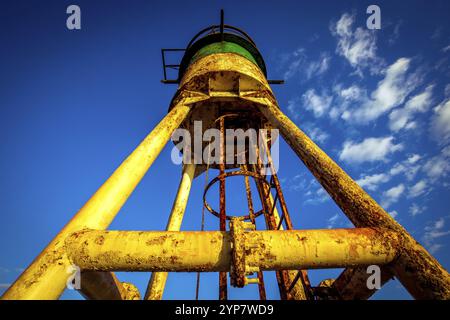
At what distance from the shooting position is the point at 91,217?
2.46 meters

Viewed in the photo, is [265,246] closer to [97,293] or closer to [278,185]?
[97,293]

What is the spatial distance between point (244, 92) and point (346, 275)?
4204 millimetres

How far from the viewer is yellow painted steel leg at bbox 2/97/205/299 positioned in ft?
6.25

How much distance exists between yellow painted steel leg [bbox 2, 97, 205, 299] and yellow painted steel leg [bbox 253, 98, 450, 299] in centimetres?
230

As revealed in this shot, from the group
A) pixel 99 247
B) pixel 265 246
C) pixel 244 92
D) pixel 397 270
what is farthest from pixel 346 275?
pixel 244 92

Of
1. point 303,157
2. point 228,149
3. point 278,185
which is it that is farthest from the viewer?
point 228,149

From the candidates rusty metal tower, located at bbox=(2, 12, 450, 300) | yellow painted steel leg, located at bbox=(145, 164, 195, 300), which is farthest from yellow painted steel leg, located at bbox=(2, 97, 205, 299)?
yellow painted steel leg, located at bbox=(145, 164, 195, 300)

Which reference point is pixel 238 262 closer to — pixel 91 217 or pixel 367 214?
pixel 367 214

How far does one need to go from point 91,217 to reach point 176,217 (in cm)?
328

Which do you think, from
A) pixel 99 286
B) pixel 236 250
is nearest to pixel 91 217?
pixel 99 286

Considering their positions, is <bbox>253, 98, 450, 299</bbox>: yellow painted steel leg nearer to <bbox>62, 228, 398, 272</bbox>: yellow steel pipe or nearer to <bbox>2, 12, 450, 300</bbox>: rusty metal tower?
<bbox>2, 12, 450, 300</bbox>: rusty metal tower

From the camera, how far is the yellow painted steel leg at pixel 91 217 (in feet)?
6.25

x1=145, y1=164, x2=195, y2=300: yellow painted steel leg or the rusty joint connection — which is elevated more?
x1=145, y1=164, x2=195, y2=300: yellow painted steel leg
